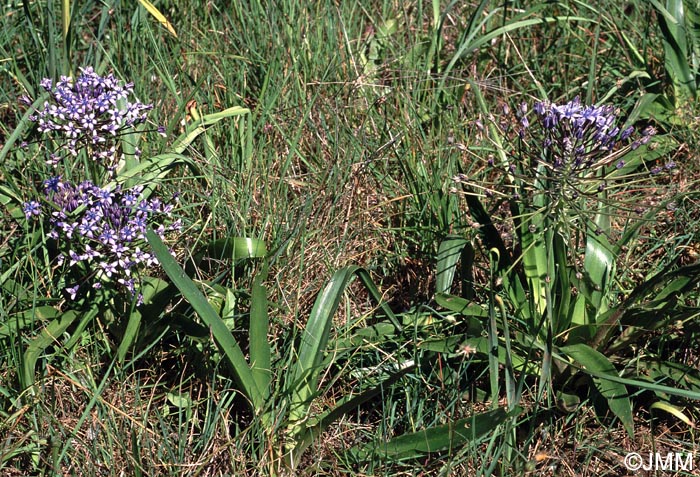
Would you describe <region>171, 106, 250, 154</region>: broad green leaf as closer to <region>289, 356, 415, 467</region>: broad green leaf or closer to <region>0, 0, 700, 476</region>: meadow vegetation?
<region>0, 0, 700, 476</region>: meadow vegetation

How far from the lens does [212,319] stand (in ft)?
6.64

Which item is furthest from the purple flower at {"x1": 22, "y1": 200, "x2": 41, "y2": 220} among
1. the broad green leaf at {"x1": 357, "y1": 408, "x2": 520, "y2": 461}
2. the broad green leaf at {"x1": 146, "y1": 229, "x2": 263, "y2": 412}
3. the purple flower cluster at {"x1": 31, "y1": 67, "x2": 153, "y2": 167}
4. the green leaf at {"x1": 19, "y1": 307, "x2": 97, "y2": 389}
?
the broad green leaf at {"x1": 357, "y1": 408, "x2": 520, "y2": 461}

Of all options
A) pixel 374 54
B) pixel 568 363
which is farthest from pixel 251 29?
pixel 568 363

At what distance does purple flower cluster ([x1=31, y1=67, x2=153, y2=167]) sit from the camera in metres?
2.25

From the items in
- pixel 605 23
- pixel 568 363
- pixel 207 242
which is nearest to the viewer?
pixel 568 363

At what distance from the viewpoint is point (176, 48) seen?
10.4 ft

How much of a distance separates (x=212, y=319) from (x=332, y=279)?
36 centimetres

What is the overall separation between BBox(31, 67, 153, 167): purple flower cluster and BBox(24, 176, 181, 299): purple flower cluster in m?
0.14

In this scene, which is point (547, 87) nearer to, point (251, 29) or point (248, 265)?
point (251, 29)

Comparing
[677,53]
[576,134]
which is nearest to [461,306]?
[576,134]

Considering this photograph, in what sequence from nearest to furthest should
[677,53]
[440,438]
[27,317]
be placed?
1. [440,438]
2. [27,317]
3. [677,53]

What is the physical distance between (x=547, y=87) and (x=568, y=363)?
4.92 feet

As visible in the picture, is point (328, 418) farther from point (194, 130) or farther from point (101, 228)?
point (194, 130)

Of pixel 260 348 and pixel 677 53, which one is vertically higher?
pixel 677 53
